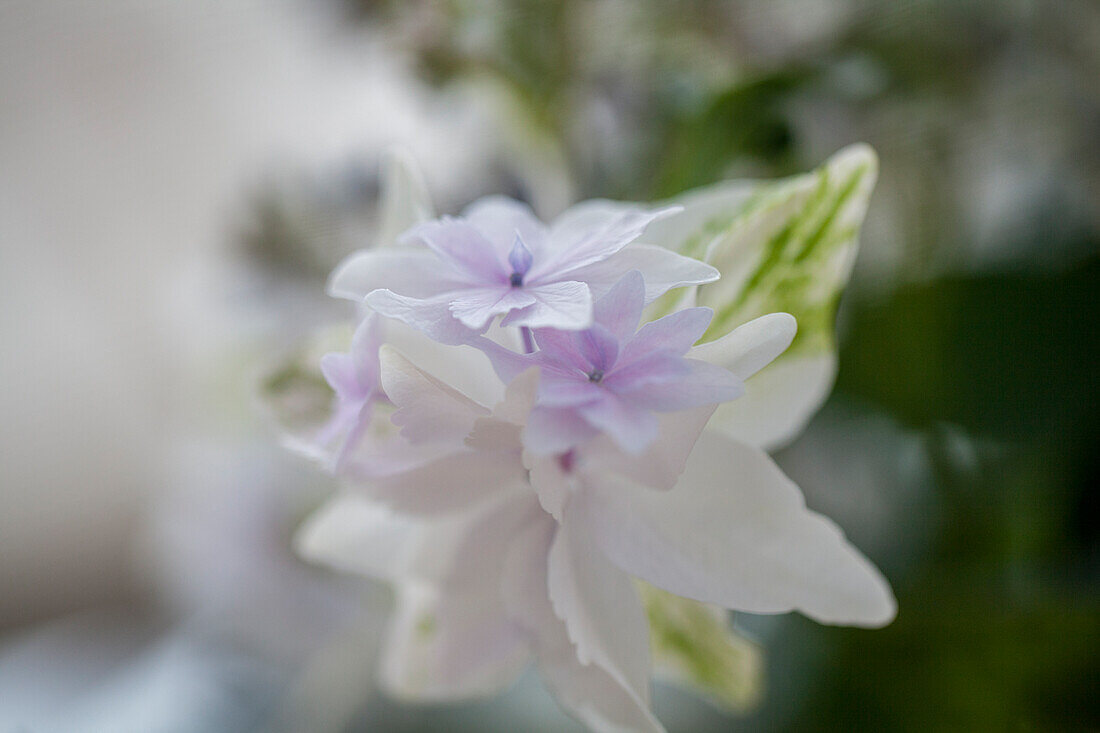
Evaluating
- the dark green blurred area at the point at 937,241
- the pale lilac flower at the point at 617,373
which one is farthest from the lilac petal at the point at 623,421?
the dark green blurred area at the point at 937,241

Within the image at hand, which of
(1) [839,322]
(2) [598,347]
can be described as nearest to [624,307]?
(2) [598,347]

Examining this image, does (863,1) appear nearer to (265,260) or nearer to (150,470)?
(265,260)

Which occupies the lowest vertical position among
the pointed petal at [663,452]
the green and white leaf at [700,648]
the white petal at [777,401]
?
the green and white leaf at [700,648]

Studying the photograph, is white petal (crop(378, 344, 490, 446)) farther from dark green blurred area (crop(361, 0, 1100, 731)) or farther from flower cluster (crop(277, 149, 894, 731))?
dark green blurred area (crop(361, 0, 1100, 731))

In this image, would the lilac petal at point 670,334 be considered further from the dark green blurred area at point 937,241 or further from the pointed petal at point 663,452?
the dark green blurred area at point 937,241

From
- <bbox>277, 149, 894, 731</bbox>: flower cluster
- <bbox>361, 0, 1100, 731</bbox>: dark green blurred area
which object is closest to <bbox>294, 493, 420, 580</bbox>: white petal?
<bbox>277, 149, 894, 731</bbox>: flower cluster

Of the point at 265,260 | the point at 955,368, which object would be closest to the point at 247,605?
the point at 265,260
